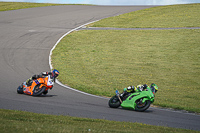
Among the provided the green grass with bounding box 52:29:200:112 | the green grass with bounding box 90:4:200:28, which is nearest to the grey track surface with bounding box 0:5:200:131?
the green grass with bounding box 52:29:200:112

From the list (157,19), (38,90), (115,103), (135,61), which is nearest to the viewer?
(115,103)

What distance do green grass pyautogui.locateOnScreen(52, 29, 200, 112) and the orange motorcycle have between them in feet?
10.9

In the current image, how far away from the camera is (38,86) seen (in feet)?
43.8

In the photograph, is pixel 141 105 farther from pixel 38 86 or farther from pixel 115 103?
pixel 38 86

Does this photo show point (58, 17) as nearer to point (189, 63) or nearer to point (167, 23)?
point (167, 23)

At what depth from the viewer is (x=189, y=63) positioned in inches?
988

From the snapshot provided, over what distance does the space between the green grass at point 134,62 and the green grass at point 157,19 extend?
3.01 m

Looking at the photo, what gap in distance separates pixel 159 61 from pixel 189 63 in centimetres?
262

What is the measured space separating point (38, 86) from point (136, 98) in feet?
16.0

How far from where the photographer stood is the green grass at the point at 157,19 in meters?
37.7

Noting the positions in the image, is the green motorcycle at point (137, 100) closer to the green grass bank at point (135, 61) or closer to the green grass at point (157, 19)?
the green grass bank at point (135, 61)

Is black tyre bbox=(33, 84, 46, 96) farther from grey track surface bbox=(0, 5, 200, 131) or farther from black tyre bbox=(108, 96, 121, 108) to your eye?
black tyre bbox=(108, 96, 121, 108)

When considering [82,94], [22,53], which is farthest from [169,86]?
[22,53]

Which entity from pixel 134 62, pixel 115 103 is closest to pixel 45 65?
pixel 134 62
